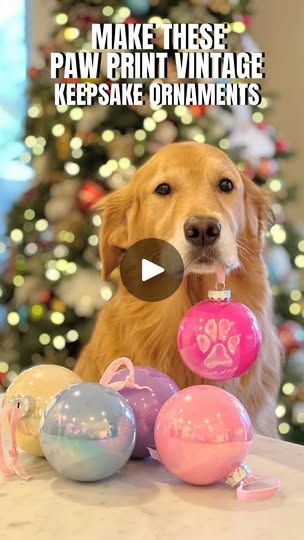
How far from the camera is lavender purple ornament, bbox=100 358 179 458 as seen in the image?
780mm

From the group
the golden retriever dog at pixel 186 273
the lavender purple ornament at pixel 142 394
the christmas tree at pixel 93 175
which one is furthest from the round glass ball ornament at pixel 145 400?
the christmas tree at pixel 93 175

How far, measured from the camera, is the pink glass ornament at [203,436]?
0.68 metres

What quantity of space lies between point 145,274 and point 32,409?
301 mm

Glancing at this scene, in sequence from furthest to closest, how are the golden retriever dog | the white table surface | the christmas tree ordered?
the christmas tree, the golden retriever dog, the white table surface

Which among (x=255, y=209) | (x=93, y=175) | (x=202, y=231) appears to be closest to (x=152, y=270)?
(x=202, y=231)

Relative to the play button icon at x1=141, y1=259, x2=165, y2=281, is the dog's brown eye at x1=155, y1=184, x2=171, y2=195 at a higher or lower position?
higher

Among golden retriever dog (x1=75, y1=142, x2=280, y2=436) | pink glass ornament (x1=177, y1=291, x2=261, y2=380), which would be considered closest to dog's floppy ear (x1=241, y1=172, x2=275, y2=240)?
golden retriever dog (x1=75, y1=142, x2=280, y2=436)

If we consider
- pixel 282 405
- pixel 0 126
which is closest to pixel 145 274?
pixel 282 405

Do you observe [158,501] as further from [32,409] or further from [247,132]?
[247,132]

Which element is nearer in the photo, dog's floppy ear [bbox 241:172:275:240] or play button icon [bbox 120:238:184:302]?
play button icon [bbox 120:238:184:302]

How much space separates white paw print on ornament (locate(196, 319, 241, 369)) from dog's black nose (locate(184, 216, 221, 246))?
1.08 ft

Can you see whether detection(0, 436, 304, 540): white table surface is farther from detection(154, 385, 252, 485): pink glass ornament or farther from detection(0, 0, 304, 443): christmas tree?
detection(0, 0, 304, 443): christmas tree

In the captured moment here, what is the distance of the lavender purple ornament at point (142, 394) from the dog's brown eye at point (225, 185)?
620 mm

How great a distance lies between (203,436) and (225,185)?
776mm
